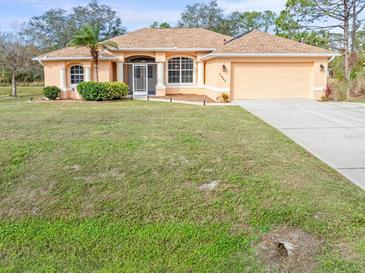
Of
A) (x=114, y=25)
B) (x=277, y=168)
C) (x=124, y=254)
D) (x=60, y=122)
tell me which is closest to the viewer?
(x=124, y=254)

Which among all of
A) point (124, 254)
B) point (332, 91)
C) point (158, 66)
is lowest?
point (124, 254)

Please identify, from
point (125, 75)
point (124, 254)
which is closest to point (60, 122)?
point (124, 254)

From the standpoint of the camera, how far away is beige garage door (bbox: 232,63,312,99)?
2086cm

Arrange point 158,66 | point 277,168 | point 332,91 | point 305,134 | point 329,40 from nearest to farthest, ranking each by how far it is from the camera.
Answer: point 277,168
point 305,134
point 332,91
point 158,66
point 329,40

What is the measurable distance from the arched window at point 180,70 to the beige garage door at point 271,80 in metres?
4.95

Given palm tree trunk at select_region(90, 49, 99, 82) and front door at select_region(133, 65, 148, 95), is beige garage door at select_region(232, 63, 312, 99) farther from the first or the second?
palm tree trunk at select_region(90, 49, 99, 82)

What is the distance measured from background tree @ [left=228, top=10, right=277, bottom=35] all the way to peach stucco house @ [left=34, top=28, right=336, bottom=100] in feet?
90.7

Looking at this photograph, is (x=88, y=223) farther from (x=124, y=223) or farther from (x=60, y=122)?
(x=60, y=122)

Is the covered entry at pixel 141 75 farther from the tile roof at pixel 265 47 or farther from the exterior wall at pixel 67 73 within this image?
the tile roof at pixel 265 47

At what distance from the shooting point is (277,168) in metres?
7.23

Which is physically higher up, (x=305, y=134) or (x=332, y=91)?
(x=332, y=91)

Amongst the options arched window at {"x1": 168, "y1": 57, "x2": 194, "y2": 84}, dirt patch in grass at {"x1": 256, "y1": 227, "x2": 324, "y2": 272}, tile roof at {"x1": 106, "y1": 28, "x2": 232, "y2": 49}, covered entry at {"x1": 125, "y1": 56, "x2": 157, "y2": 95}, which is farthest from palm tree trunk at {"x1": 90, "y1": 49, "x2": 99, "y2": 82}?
dirt patch in grass at {"x1": 256, "y1": 227, "x2": 324, "y2": 272}

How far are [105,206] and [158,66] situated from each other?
63.8 ft

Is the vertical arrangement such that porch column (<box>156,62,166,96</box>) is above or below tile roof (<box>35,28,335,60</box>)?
below
